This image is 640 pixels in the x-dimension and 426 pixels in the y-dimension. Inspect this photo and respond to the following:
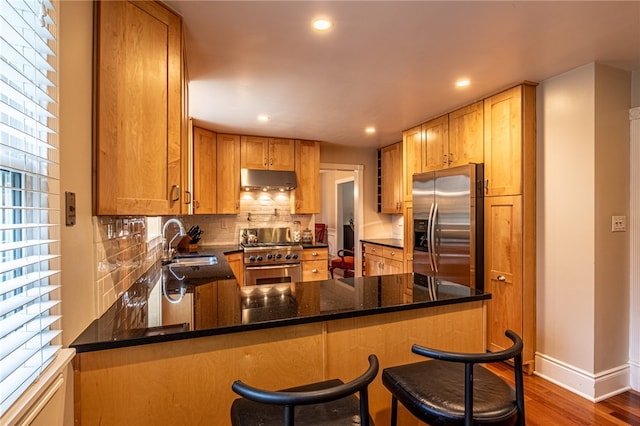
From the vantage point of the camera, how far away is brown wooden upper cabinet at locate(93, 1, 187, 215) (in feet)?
4.22

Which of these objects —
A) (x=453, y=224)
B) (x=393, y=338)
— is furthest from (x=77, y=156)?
(x=453, y=224)

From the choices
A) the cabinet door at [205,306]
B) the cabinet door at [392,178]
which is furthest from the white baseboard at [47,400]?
the cabinet door at [392,178]

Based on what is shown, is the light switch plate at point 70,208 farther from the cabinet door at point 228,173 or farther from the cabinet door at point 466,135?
the cabinet door at point 228,173

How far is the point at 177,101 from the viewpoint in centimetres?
163

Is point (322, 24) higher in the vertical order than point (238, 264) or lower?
higher

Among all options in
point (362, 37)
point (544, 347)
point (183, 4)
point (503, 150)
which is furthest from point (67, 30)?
point (544, 347)

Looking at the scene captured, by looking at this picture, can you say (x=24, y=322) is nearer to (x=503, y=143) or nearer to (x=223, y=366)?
(x=223, y=366)

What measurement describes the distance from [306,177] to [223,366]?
3616 millimetres

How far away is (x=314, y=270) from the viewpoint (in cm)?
437

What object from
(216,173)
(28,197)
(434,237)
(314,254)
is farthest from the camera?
(314,254)

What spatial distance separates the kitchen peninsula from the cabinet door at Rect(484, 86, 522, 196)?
1.37m

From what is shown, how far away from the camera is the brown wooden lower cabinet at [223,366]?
1094 millimetres

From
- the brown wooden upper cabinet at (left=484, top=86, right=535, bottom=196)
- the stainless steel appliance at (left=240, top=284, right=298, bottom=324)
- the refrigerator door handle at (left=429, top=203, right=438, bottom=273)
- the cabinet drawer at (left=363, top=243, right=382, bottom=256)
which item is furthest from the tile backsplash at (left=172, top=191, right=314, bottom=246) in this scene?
the stainless steel appliance at (left=240, top=284, right=298, bottom=324)

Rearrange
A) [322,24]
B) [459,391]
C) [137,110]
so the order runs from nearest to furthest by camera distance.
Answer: [459,391]
[137,110]
[322,24]
